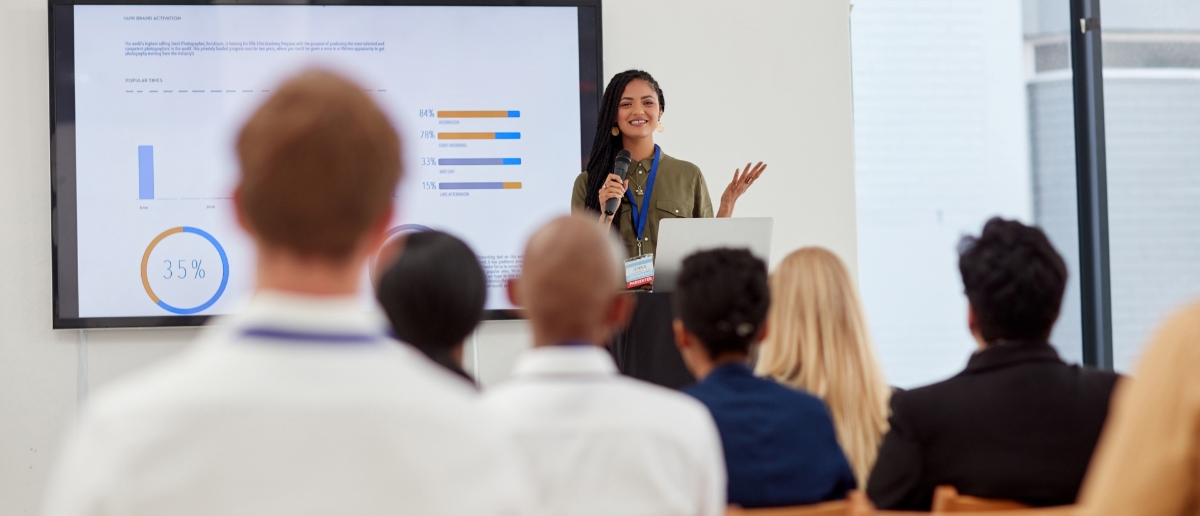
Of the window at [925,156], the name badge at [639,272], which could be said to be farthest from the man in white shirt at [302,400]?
the window at [925,156]

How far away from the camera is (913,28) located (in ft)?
16.6

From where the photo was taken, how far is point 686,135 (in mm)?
4766

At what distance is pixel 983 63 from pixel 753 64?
4.07 ft

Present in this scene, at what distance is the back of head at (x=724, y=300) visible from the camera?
1.81 m

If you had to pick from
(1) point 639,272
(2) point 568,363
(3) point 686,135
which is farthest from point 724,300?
(3) point 686,135

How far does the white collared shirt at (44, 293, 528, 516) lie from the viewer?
67 cm

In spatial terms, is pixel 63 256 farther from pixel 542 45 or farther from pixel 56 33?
pixel 542 45

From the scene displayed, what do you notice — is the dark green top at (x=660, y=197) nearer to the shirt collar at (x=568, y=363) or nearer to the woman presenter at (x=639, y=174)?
the woman presenter at (x=639, y=174)

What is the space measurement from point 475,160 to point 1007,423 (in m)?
3.18

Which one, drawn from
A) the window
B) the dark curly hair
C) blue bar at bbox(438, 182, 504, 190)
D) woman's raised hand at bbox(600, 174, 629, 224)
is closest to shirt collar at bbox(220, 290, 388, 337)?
the dark curly hair

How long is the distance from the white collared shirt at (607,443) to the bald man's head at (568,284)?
2.7 inches

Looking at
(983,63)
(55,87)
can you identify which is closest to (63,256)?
(55,87)

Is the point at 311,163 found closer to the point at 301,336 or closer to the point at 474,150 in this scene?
the point at 301,336

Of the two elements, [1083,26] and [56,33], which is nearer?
[56,33]
